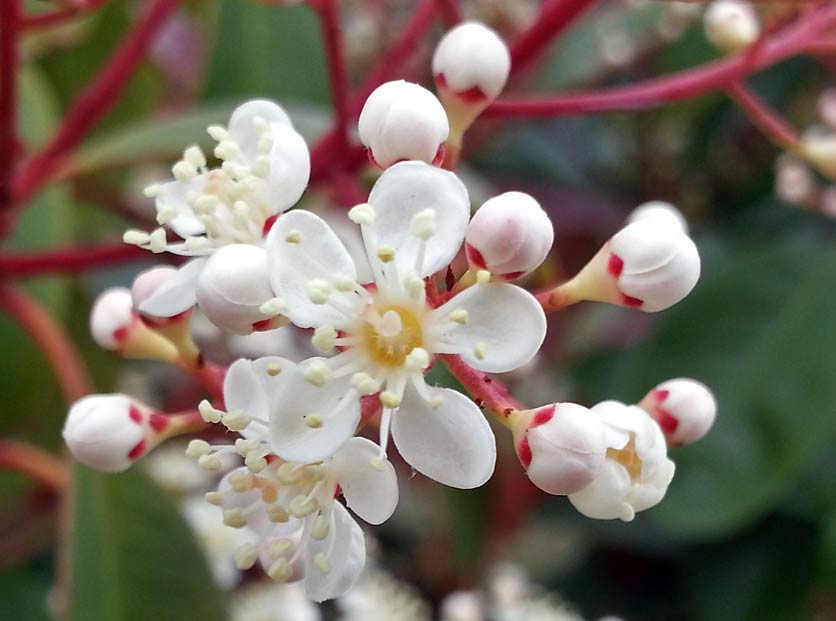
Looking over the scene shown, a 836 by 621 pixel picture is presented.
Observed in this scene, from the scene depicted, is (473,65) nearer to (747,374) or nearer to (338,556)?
(338,556)

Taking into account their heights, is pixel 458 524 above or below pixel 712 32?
below

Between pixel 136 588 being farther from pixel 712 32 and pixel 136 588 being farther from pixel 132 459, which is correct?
pixel 712 32

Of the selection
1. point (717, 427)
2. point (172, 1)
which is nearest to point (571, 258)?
point (717, 427)

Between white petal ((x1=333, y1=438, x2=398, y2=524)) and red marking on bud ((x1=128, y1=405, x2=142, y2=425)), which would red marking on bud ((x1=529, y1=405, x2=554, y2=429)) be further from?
red marking on bud ((x1=128, y1=405, x2=142, y2=425))

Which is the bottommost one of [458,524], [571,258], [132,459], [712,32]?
[458,524]

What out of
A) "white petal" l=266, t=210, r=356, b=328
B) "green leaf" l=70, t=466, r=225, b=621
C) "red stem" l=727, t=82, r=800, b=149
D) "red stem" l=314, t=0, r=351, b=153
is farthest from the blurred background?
"white petal" l=266, t=210, r=356, b=328

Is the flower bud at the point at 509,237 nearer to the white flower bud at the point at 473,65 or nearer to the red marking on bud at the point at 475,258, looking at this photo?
the red marking on bud at the point at 475,258

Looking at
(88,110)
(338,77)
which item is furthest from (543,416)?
(88,110)
